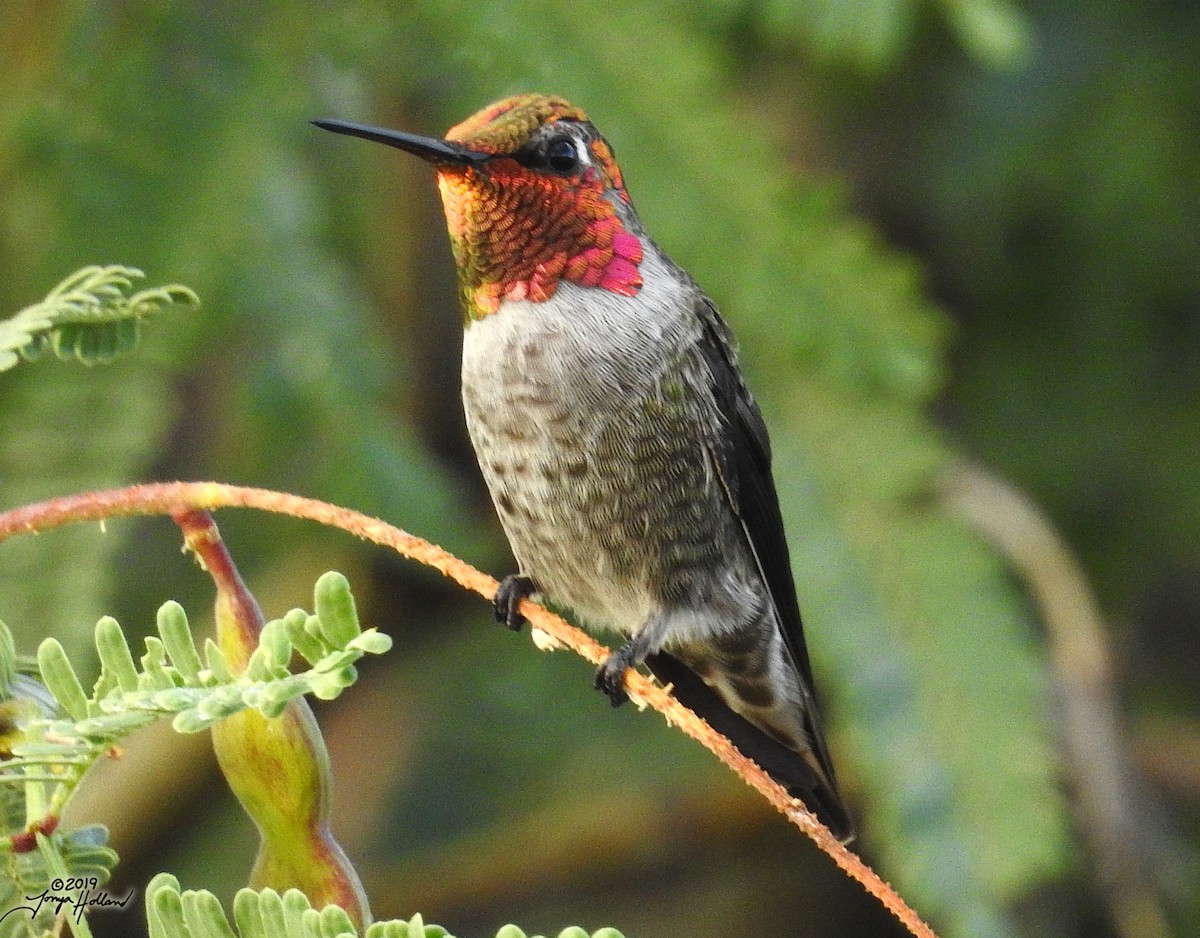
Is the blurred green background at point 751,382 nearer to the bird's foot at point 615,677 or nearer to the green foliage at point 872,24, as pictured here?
the green foliage at point 872,24

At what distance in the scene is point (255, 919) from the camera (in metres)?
0.99

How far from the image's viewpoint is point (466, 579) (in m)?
1.08

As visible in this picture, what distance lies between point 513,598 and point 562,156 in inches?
22.2

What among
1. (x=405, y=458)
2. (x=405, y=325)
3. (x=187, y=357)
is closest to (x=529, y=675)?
(x=405, y=325)

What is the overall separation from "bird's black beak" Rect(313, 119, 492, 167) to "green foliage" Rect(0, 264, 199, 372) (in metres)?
0.28

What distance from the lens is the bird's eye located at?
6.15 ft

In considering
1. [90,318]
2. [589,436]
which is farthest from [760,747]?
[90,318]

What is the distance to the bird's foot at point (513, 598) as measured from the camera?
6.54 feet

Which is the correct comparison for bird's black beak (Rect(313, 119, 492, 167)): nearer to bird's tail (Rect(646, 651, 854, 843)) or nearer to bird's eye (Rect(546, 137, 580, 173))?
bird's eye (Rect(546, 137, 580, 173))

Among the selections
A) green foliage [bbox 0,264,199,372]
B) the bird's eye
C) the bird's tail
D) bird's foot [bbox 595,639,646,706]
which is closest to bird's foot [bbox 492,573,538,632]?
bird's foot [bbox 595,639,646,706]

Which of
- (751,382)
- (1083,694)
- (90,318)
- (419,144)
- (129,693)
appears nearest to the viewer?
(129,693)

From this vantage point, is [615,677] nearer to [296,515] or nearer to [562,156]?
[562,156]

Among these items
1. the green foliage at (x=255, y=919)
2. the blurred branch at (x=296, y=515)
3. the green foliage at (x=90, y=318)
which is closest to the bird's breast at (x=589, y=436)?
the green foliage at (x=90, y=318)

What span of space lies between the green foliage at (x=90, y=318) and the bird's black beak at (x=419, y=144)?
0.28 meters
